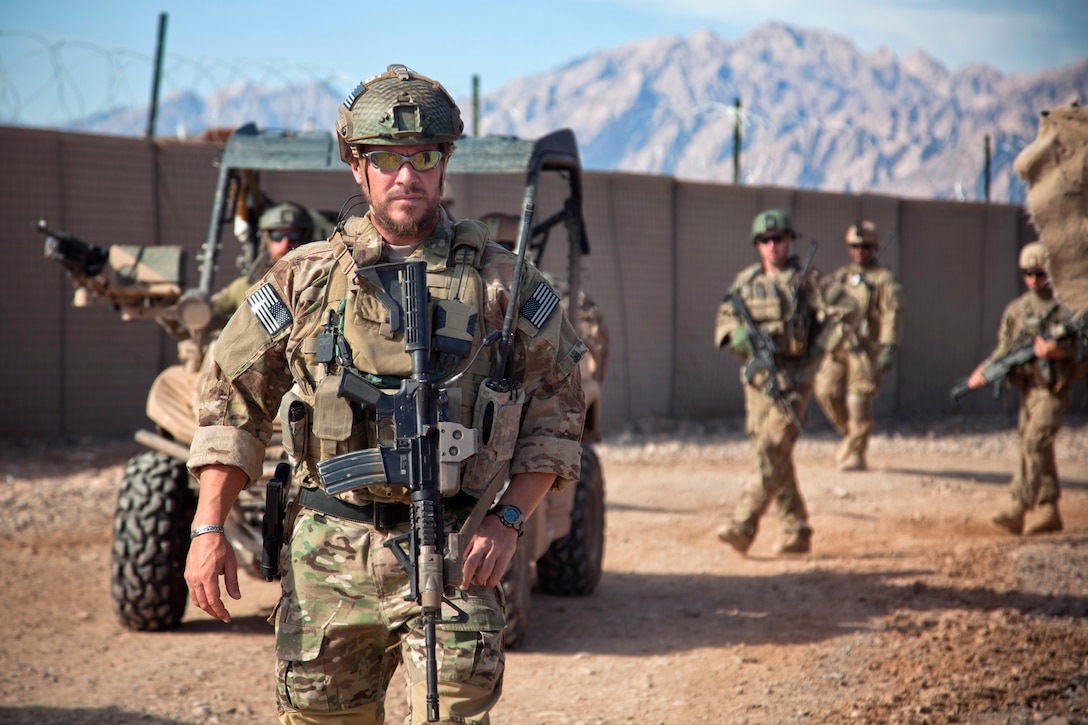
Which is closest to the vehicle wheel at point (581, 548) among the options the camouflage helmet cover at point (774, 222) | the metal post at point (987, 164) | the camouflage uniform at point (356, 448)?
the camouflage helmet cover at point (774, 222)

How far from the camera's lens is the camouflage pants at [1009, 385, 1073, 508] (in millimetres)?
7512

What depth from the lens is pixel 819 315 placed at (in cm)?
680

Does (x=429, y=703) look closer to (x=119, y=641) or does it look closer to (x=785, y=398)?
(x=119, y=641)

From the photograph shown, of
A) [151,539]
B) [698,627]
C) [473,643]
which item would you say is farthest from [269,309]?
[698,627]

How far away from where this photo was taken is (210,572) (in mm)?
2400

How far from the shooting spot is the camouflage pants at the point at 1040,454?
751 centimetres

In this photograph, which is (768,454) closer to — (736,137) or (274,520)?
(274,520)

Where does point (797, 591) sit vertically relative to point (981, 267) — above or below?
below

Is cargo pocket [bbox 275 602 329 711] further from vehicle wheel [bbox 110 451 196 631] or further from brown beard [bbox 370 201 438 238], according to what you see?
vehicle wheel [bbox 110 451 196 631]

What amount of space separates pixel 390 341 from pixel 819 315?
4.71 meters

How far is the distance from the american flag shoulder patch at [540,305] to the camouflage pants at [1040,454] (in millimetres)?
5778

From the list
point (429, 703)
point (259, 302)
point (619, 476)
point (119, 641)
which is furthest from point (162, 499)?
point (619, 476)

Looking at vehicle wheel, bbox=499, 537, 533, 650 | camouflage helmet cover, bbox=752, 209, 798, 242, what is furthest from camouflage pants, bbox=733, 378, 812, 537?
vehicle wheel, bbox=499, 537, 533, 650

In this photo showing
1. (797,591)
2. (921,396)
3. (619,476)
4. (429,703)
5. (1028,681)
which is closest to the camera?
(429,703)
